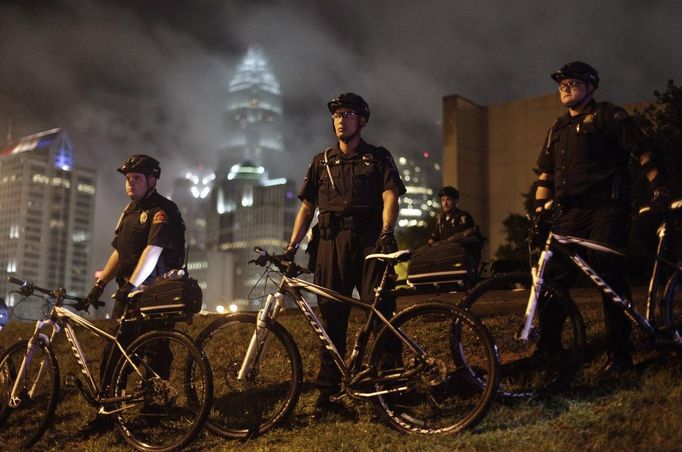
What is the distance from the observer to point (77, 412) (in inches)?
302

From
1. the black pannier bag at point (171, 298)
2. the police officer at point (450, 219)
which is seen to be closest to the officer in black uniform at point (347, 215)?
the black pannier bag at point (171, 298)

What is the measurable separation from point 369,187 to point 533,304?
5.37 feet

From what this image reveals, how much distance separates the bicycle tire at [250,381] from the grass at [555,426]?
0.15 meters

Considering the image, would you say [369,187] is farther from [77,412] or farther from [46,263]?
[46,263]

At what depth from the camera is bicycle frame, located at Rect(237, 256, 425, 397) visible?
17.9 feet

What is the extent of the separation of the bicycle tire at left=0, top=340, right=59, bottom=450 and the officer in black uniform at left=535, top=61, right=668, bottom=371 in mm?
4167

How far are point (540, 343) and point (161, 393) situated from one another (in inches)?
115

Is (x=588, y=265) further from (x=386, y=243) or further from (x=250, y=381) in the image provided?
(x=250, y=381)

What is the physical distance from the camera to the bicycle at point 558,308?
549 centimetres

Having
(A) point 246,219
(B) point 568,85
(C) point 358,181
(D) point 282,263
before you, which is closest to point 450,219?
(C) point 358,181

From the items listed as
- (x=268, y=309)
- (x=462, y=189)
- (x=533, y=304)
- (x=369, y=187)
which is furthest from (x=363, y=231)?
(x=462, y=189)

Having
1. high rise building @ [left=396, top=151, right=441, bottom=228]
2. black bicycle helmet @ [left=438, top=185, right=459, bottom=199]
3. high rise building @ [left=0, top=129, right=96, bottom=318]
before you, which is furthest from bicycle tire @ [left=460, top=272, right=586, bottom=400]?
high rise building @ [left=0, top=129, right=96, bottom=318]

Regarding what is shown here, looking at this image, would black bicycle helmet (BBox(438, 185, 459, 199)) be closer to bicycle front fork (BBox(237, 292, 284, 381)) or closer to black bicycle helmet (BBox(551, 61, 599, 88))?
black bicycle helmet (BBox(551, 61, 599, 88))

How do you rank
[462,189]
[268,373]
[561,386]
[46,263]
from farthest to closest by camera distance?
1. [46,263]
2. [462,189]
3. [268,373]
4. [561,386]
